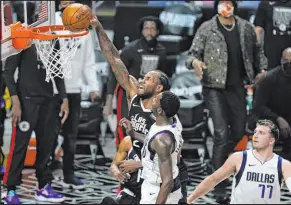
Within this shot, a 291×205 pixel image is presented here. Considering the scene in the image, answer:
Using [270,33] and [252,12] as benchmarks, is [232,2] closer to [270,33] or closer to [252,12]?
[270,33]

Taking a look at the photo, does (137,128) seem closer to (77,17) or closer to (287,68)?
(77,17)

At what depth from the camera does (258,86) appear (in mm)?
9258

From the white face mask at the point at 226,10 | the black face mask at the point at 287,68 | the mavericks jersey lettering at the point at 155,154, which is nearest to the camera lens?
the mavericks jersey lettering at the point at 155,154

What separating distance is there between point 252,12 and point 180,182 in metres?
5.76

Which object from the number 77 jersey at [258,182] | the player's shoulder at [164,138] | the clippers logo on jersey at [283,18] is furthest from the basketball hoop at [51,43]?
the clippers logo on jersey at [283,18]

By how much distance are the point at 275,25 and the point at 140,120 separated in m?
3.62

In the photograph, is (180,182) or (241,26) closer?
(180,182)

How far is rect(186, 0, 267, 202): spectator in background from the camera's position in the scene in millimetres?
8883

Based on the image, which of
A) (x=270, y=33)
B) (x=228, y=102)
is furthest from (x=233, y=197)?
(x=270, y=33)

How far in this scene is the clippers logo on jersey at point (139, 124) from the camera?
22.5 feet

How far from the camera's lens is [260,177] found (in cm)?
659

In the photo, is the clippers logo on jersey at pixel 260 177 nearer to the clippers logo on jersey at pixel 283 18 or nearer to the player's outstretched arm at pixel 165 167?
the player's outstretched arm at pixel 165 167

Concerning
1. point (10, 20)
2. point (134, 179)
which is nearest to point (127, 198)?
point (134, 179)

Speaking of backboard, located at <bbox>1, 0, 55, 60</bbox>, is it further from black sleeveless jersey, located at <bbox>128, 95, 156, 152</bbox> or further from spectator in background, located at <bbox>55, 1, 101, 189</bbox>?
black sleeveless jersey, located at <bbox>128, 95, 156, 152</bbox>
